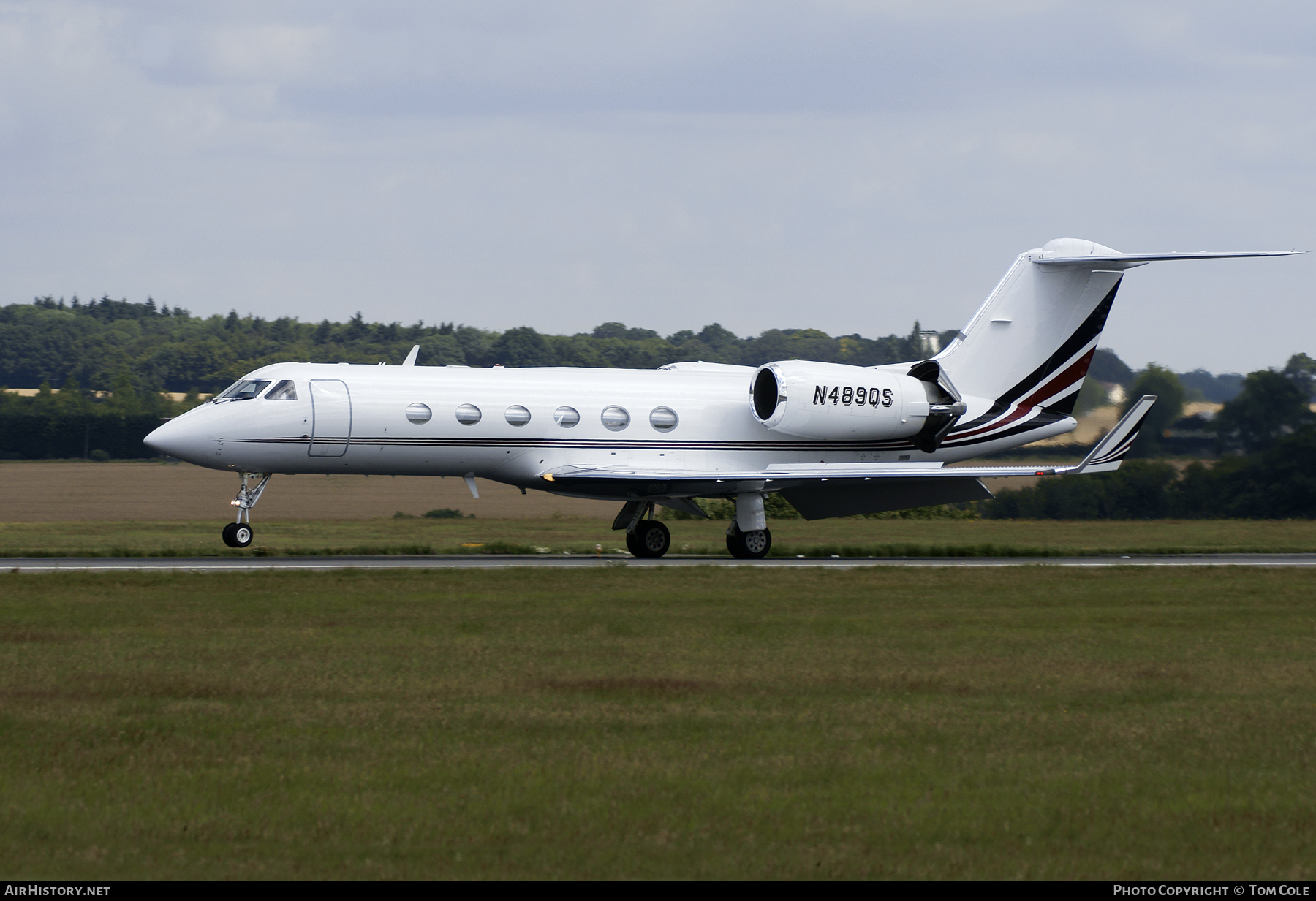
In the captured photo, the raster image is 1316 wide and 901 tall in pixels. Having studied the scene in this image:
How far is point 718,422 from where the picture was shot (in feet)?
93.1

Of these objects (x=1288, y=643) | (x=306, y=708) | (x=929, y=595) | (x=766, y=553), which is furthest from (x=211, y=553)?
(x=1288, y=643)

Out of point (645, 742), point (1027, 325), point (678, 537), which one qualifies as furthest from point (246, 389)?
point (645, 742)

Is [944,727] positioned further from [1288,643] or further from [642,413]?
[642,413]

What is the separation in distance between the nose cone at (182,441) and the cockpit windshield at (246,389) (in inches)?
32.8

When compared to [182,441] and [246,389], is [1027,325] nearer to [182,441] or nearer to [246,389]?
[246,389]

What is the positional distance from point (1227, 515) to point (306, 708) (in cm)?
3391

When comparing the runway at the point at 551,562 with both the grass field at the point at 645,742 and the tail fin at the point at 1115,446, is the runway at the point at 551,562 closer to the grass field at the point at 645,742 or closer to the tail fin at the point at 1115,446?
the tail fin at the point at 1115,446

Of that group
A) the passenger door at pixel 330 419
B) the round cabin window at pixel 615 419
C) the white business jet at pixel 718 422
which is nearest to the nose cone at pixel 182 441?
the white business jet at pixel 718 422

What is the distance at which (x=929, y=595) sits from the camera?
20422 mm

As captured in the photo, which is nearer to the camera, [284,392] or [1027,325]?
[284,392]

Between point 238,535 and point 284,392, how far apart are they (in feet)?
9.57

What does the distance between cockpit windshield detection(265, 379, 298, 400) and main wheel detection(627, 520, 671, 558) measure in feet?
23.9

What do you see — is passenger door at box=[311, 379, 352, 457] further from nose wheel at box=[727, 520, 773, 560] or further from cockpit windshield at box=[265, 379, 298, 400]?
nose wheel at box=[727, 520, 773, 560]

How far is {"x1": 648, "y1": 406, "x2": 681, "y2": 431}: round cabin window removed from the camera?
1091 inches
